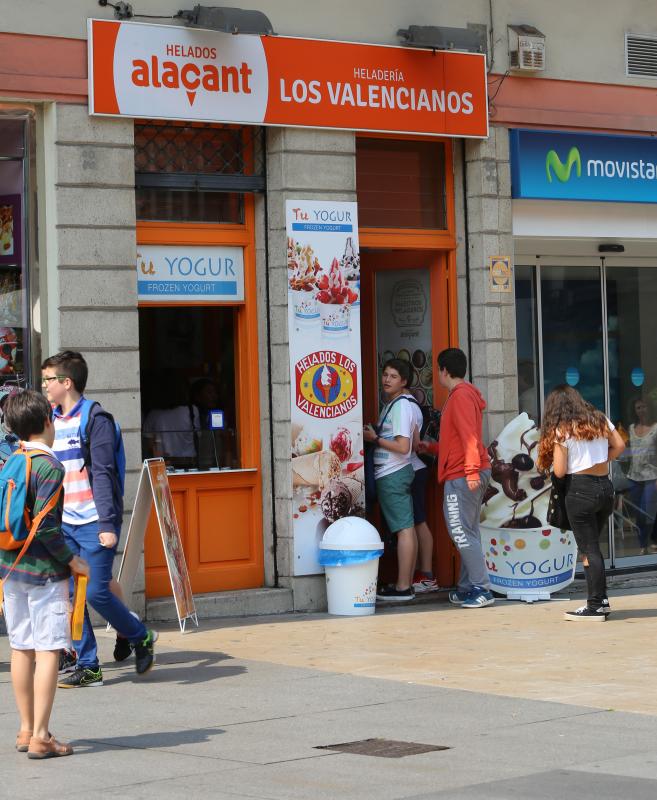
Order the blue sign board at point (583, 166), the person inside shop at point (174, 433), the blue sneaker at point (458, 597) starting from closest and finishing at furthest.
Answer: the person inside shop at point (174, 433) → the blue sneaker at point (458, 597) → the blue sign board at point (583, 166)

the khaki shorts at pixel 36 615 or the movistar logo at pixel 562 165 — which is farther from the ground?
the movistar logo at pixel 562 165

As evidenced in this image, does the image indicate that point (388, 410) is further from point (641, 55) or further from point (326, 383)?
point (641, 55)

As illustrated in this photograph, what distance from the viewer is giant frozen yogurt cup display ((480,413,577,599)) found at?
12461 millimetres

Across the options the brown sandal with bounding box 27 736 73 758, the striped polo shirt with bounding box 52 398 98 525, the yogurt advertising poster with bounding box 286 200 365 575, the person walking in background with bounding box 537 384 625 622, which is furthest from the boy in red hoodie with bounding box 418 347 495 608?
the brown sandal with bounding box 27 736 73 758

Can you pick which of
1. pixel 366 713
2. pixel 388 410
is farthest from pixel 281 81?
pixel 366 713

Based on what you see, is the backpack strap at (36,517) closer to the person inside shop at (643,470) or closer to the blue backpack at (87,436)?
the blue backpack at (87,436)

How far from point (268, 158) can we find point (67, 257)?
1.96 meters

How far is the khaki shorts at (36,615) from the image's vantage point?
7.04 metres

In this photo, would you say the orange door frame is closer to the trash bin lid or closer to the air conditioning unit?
the trash bin lid

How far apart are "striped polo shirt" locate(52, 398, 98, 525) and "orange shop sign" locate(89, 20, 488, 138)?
3.05m

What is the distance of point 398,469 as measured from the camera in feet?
41.1

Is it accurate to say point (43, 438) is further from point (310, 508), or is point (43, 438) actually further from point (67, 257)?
point (310, 508)

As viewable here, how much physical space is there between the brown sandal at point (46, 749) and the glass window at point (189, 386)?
491 cm

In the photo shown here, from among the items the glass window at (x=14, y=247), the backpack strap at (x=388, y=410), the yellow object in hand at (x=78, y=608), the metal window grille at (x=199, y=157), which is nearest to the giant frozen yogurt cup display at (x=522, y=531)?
→ the backpack strap at (x=388, y=410)
